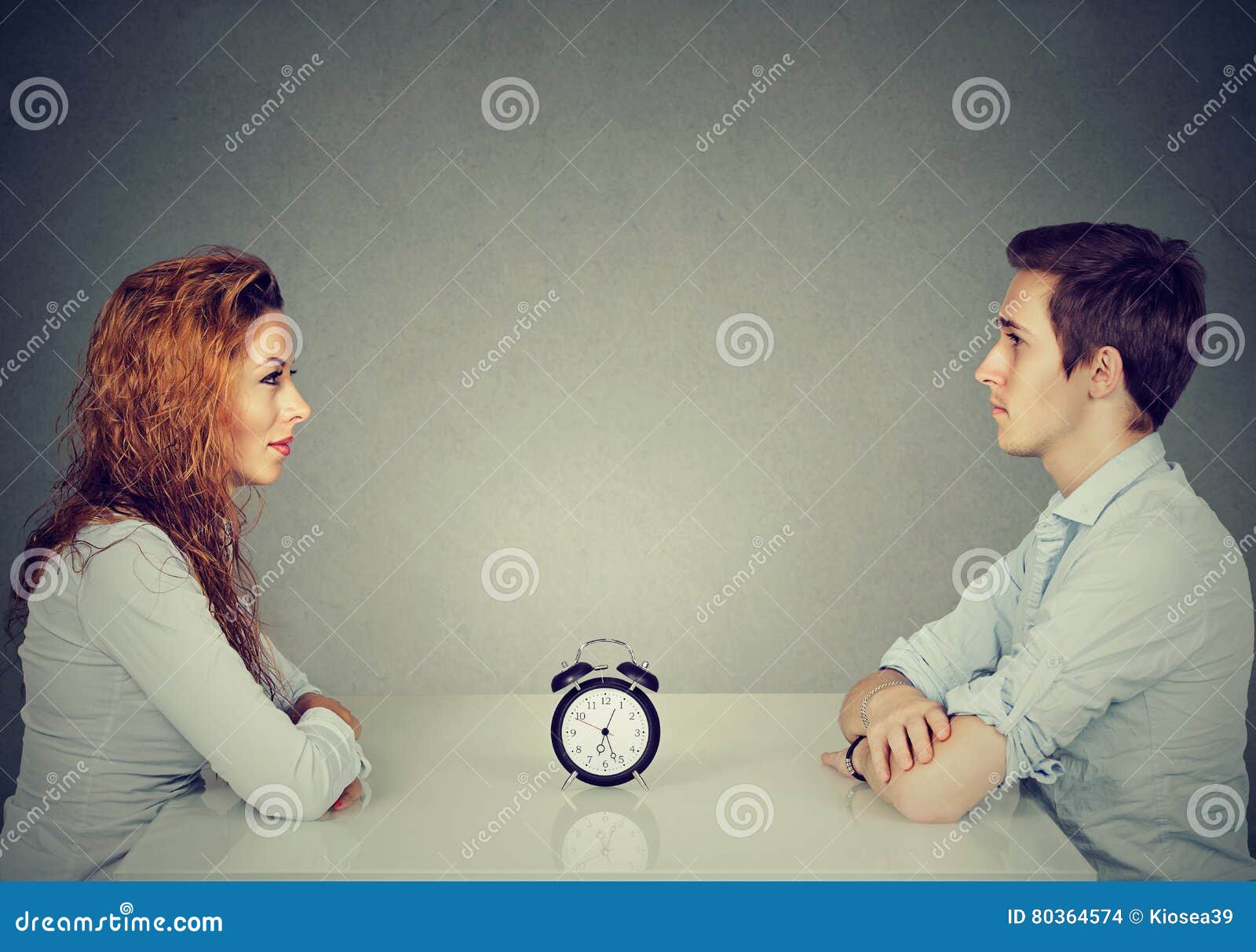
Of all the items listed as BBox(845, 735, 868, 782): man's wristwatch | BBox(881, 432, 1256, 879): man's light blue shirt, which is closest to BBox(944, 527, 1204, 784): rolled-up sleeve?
BBox(881, 432, 1256, 879): man's light blue shirt

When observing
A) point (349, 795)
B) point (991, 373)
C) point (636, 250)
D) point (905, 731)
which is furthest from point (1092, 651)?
point (636, 250)

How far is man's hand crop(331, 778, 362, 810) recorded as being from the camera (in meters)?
1.69

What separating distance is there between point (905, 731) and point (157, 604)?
3.74 ft

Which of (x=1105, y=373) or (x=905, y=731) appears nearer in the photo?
(x=905, y=731)

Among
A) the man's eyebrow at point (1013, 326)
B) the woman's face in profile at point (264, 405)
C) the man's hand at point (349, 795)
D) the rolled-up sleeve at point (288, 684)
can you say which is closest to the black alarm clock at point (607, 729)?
the man's hand at point (349, 795)

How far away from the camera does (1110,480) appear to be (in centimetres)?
178

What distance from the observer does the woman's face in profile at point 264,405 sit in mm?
1750

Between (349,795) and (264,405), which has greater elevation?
(264,405)

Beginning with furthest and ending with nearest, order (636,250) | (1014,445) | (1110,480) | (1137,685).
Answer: (636,250) < (1014,445) < (1110,480) < (1137,685)

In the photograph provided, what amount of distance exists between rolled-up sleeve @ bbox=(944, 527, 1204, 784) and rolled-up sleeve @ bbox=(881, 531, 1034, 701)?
31 centimetres

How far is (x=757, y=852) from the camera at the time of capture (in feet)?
5.00

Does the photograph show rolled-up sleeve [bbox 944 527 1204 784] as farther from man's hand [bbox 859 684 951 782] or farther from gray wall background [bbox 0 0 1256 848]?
gray wall background [bbox 0 0 1256 848]

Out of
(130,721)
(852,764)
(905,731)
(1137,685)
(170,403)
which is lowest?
(130,721)

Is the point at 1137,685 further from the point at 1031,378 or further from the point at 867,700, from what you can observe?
the point at 1031,378
